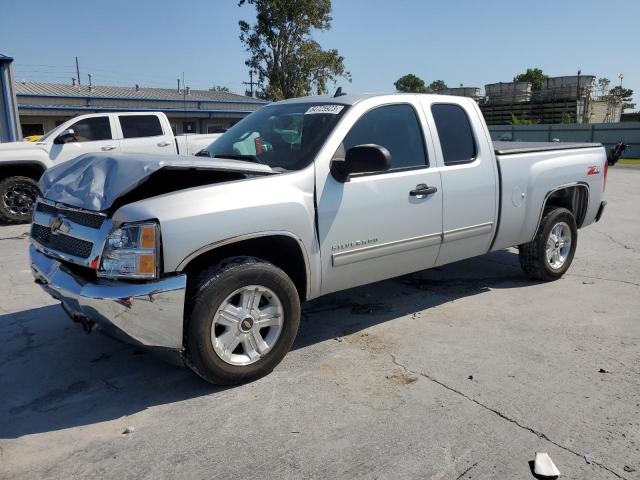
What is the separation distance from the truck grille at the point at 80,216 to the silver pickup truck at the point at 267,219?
0.04 feet

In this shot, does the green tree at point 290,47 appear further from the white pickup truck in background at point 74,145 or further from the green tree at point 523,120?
the white pickup truck in background at point 74,145

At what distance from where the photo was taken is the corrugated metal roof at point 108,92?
28834 mm

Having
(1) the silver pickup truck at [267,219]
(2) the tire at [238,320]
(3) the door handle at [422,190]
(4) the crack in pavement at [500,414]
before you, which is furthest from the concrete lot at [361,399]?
(3) the door handle at [422,190]

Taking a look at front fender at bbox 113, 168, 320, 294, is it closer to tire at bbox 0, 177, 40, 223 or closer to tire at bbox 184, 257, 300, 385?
tire at bbox 184, 257, 300, 385

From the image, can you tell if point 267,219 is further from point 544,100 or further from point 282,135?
point 544,100

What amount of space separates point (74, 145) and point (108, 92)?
26.5 m

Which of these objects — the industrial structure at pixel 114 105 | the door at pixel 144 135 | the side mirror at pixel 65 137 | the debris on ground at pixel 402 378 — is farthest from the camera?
the industrial structure at pixel 114 105

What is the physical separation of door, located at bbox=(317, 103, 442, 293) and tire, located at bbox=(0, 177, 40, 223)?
7.87m

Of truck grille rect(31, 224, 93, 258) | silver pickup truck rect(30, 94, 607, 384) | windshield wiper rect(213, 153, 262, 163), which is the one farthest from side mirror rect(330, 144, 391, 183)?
truck grille rect(31, 224, 93, 258)

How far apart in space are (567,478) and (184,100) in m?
30.8

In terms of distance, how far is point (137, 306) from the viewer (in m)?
3.04

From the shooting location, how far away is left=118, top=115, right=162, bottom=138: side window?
1120 cm

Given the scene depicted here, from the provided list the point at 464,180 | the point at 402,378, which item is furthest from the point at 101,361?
the point at 464,180

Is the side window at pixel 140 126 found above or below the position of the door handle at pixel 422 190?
above
